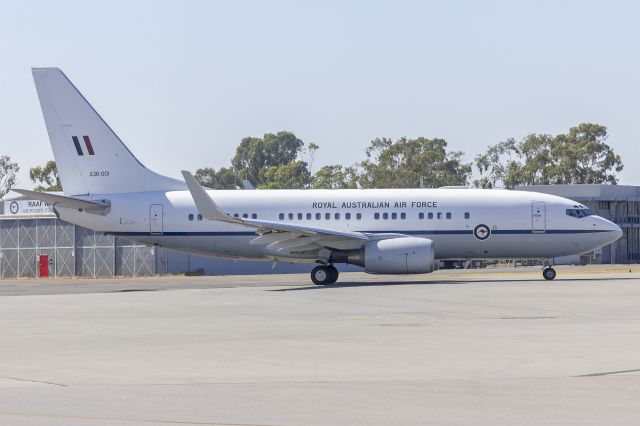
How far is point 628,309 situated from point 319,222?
18067 millimetres

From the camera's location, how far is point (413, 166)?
143000mm

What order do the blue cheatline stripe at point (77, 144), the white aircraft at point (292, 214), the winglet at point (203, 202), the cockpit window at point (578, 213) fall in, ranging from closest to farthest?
the winglet at point (203, 202) < the white aircraft at point (292, 214) < the cockpit window at point (578, 213) < the blue cheatline stripe at point (77, 144)

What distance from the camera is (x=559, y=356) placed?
51.8 ft

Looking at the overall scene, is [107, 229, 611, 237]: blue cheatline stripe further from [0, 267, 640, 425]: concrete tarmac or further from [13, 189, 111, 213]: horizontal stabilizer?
[0, 267, 640, 425]: concrete tarmac

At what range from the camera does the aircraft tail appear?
4159 cm

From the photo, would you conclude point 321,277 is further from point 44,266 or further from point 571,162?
point 571,162

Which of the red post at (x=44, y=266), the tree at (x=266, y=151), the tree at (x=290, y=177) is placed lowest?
the red post at (x=44, y=266)

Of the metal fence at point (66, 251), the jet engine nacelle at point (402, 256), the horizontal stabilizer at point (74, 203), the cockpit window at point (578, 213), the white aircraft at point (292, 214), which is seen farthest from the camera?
the metal fence at point (66, 251)

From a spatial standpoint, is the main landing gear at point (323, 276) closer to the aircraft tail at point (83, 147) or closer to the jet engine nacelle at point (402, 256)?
the jet engine nacelle at point (402, 256)

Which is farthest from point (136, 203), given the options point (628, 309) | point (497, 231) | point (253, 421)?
point (253, 421)

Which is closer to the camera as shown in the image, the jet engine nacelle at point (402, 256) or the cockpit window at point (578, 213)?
the jet engine nacelle at point (402, 256)

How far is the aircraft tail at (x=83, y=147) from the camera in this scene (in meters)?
41.6

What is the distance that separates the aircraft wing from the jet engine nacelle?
2.83 ft

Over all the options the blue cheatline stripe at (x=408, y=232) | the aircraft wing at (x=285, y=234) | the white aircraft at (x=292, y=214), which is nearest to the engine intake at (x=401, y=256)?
the white aircraft at (x=292, y=214)
